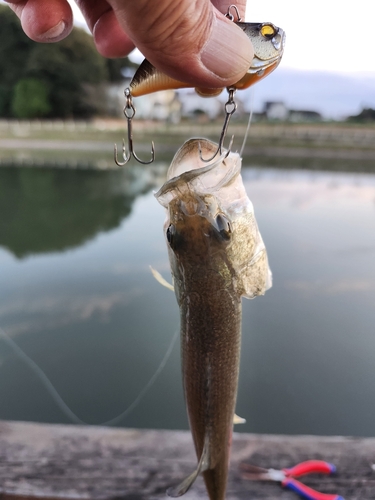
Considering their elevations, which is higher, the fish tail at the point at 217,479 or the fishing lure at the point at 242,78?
the fishing lure at the point at 242,78

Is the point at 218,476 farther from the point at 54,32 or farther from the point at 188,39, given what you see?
the point at 54,32

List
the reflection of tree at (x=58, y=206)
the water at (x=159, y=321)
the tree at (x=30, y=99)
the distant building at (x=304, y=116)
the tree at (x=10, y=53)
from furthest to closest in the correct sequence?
the tree at (x=10, y=53) → the tree at (x=30, y=99) → the distant building at (x=304, y=116) → the reflection of tree at (x=58, y=206) → the water at (x=159, y=321)

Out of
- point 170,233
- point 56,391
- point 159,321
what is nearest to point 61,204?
point 159,321

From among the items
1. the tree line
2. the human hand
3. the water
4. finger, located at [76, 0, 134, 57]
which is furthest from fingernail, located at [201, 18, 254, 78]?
the tree line

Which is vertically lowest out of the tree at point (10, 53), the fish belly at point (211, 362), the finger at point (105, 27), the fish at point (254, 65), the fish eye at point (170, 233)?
the fish belly at point (211, 362)

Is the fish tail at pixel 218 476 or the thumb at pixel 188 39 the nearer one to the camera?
the thumb at pixel 188 39

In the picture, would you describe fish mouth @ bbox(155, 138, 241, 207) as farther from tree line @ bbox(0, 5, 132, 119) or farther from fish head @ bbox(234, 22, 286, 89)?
tree line @ bbox(0, 5, 132, 119)

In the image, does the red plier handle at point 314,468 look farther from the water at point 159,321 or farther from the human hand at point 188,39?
the human hand at point 188,39

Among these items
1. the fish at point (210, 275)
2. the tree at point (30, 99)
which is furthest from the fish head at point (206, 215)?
the tree at point (30, 99)
